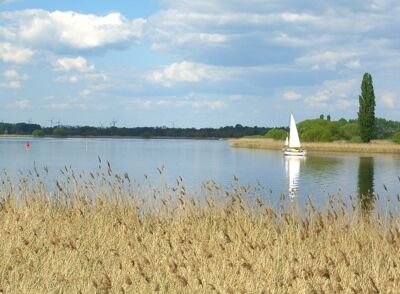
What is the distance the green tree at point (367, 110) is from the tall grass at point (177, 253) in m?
73.1

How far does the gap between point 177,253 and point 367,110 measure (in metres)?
77.7

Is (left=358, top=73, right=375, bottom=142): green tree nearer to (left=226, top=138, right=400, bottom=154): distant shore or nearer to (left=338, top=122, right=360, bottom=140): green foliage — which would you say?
(left=226, top=138, right=400, bottom=154): distant shore

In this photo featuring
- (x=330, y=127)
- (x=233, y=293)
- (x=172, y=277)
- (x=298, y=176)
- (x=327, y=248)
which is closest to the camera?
(x=233, y=293)

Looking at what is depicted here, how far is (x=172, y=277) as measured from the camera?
5801 mm

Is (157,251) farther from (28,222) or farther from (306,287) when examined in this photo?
(28,222)

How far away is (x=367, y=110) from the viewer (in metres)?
79.6

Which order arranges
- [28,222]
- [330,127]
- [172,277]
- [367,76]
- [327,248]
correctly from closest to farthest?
[172,277] < [327,248] < [28,222] < [367,76] < [330,127]

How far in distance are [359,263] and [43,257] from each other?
411 centimetres

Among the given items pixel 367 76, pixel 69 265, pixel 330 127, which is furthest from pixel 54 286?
pixel 330 127

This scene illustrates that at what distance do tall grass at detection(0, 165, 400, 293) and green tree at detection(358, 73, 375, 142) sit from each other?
73134 mm

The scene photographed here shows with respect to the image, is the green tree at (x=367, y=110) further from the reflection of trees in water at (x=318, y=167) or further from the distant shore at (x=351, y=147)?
the reflection of trees in water at (x=318, y=167)

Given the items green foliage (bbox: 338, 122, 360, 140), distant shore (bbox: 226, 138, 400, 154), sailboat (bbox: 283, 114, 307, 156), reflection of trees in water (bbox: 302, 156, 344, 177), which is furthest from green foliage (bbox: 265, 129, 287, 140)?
reflection of trees in water (bbox: 302, 156, 344, 177)

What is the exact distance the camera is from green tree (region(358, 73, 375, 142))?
7956cm

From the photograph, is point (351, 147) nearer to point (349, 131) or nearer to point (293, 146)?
point (293, 146)
